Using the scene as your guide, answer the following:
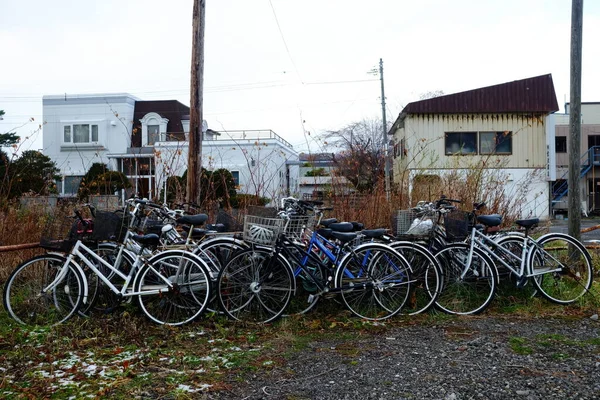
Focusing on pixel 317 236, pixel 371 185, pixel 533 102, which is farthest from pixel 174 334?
pixel 533 102

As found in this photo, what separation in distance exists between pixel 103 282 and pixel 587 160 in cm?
3683

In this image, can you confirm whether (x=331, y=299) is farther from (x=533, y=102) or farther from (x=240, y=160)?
(x=240, y=160)

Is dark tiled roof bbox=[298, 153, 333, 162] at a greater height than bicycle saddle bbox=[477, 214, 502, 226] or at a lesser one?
greater

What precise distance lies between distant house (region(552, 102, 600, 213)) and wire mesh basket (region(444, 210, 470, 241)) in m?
30.0

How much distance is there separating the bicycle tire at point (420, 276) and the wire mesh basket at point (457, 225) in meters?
0.35

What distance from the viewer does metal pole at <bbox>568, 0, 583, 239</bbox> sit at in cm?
642

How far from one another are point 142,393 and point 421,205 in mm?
3592

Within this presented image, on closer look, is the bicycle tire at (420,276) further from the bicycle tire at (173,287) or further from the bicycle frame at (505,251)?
the bicycle tire at (173,287)

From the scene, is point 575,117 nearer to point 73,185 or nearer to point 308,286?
point 308,286

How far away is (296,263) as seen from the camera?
5.15 m

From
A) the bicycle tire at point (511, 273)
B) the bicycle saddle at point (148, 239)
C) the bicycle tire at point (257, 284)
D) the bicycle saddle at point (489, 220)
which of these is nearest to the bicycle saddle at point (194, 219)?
the bicycle saddle at point (148, 239)

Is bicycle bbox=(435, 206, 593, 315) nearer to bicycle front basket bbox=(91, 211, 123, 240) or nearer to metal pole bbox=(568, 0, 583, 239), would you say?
metal pole bbox=(568, 0, 583, 239)

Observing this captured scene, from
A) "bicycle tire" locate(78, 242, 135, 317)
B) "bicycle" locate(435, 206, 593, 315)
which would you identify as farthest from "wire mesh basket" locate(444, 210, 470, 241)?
"bicycle tire" locate(78, 242, 135, 317)

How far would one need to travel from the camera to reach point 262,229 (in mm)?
4883
